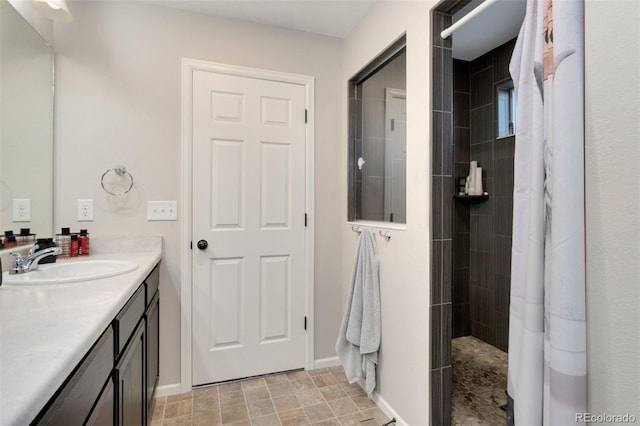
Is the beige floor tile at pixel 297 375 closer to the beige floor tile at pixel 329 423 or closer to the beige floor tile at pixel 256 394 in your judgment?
the beige floor tile at pixel 256 394

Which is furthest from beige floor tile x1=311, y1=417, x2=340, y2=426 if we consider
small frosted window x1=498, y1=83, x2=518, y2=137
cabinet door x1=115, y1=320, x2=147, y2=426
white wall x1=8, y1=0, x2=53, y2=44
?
white wall x1=8, y1=0, x2=53, y2=44

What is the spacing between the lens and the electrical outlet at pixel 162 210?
202cm

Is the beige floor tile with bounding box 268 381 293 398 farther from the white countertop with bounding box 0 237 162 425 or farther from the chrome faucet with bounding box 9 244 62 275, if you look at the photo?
the chrome faucet with bounding box 9 244 62 275

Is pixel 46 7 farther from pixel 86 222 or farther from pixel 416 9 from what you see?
pixel 416 9

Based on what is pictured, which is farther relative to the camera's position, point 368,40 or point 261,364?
point 261,364

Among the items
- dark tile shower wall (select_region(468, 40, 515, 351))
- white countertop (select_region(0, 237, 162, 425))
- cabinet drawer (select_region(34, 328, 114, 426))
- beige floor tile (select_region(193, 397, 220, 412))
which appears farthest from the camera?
dark tile shower wall (select_region(468, 40, 515, 351))

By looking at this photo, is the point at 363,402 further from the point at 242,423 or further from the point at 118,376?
the point at 118,376

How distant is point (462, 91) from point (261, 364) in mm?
2890

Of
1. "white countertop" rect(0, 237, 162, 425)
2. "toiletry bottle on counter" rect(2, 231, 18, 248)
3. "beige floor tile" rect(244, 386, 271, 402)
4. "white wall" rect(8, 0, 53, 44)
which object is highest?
"white wall" rect(8, 0, 53, 44)

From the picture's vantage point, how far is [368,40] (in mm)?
2092

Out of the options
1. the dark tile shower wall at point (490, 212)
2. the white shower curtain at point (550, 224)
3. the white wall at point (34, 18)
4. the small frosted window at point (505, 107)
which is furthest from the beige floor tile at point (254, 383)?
the small frosted window at point (505, 107)

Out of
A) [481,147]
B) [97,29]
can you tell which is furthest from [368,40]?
→ [97,29]

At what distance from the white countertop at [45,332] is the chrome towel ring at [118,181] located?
2.83ft

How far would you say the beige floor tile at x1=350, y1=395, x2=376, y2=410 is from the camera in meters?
1.90
